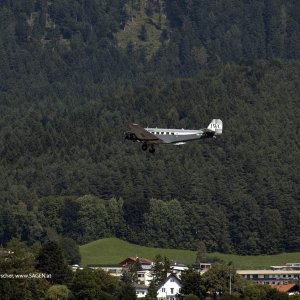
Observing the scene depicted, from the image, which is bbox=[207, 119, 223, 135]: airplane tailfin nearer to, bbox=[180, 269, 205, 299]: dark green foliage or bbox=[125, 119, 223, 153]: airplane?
bbox=[125, 119, 223, 153]: airplane

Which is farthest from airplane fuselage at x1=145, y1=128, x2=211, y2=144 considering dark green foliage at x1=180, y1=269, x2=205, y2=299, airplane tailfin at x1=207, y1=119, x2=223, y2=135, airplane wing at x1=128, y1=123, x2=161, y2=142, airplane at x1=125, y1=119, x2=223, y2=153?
dark green foliage at x1=180, y1=269, x2=205, y2=299

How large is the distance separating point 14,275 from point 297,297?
33351 millimetres

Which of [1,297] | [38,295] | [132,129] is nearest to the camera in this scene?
[132,129]

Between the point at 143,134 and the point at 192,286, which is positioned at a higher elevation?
the point at 143,134

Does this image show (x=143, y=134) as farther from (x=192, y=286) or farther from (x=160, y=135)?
(x=192, y=286)

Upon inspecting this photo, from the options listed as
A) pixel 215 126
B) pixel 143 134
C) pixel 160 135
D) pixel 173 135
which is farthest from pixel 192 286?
pixel 143 134

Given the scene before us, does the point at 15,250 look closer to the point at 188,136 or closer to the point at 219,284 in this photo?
the point at 219,284

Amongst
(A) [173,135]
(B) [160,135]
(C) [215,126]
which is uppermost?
(B) [160,135]

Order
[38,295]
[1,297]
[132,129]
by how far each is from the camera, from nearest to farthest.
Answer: [132,129]
[1,297]
[38,295]

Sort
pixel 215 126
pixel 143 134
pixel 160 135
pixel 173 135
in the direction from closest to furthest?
pixel 143 134
pixel 160 135
pixel 173 135
pixel 215 126

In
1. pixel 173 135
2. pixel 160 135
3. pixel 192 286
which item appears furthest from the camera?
pixel 192 286

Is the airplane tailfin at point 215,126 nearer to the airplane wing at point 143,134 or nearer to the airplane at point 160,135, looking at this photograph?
the airplane at point 160,135

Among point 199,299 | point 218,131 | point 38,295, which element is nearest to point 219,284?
point 199,299

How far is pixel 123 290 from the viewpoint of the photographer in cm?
19712
